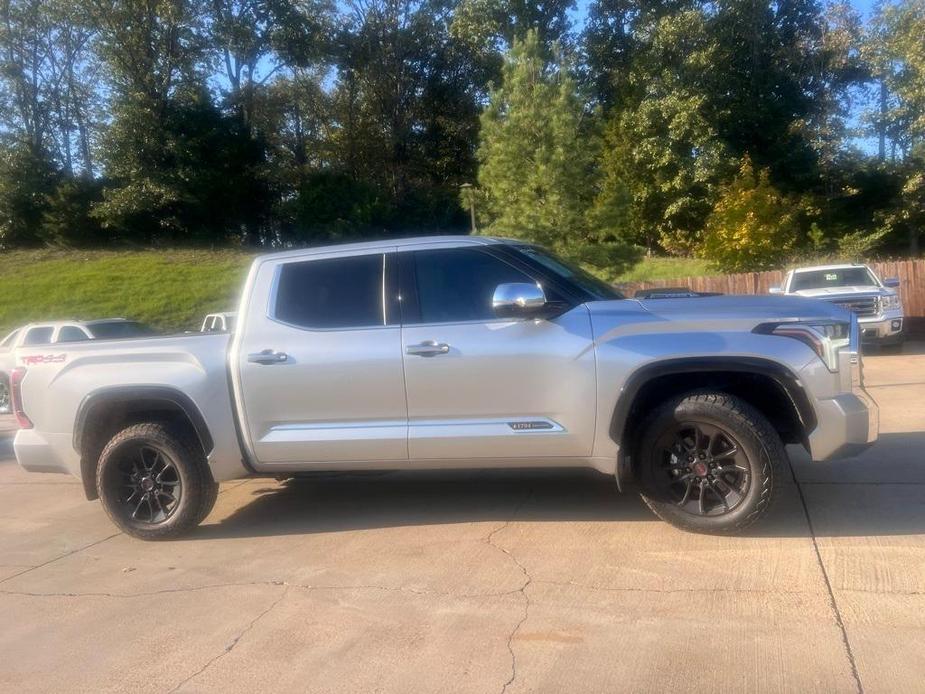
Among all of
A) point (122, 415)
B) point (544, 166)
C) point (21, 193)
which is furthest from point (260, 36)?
point (122, 415)

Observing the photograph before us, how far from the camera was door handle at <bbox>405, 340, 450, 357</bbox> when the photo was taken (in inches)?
231

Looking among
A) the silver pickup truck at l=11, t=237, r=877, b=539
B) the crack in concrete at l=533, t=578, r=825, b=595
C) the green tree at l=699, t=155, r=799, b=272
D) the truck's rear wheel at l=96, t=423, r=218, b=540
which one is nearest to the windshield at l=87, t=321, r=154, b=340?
the silver pickup truck at l=11, t=237, r=877, b=539

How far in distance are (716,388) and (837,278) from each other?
1382 centimetres

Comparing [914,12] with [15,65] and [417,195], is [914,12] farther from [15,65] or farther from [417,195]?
[15,65]

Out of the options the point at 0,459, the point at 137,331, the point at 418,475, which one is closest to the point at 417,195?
the point at 137,331

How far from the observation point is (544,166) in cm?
2144

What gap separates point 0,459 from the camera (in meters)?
11.0

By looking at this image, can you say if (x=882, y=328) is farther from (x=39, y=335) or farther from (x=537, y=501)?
(x=39, y=335)

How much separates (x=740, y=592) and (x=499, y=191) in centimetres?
1814

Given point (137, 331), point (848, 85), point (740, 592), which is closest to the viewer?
point (740, 592)

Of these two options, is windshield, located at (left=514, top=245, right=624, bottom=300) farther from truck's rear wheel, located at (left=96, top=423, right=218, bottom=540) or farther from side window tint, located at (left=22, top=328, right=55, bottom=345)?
side window tint, located at (left=22, top=328, right=55, bottom=345)

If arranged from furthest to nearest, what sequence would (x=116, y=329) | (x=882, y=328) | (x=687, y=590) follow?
(x=882, y=328) → (x=116, y=329) → (x=687, y=590)

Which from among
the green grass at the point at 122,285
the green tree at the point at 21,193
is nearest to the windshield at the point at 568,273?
the green grass at the point at 122,285

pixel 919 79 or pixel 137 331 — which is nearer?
pixel 137 331
